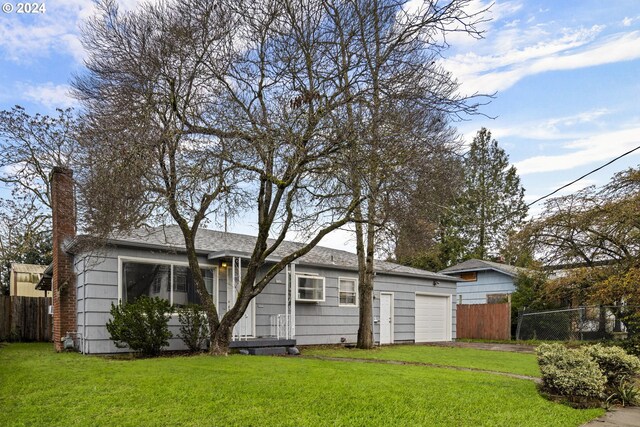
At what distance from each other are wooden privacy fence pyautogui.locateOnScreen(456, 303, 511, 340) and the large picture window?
47.6 feet

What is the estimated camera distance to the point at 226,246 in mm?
14727

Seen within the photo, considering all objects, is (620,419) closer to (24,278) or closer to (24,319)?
(24,319)

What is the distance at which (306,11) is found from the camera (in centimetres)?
937

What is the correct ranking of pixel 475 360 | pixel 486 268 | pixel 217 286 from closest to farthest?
pixel 475 360
pixel 217 286
pixel 486 268

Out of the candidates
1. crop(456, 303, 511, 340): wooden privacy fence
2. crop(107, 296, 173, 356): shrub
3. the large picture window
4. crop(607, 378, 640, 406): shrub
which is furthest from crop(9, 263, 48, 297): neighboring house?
crop(607, 378, 640, 406): shrub

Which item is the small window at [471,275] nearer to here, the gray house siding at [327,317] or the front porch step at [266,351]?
the gray house siding at [327,317]

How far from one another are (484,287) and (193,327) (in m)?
18.5

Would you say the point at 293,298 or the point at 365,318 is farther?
the point at 365,318

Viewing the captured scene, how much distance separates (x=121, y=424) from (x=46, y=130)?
1788 centimetres

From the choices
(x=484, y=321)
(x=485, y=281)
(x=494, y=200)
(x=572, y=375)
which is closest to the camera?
(x=572, y=375)

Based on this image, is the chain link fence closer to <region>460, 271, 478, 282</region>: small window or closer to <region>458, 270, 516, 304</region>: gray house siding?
<region>458, 270, 516, 304</region>: gray house siding

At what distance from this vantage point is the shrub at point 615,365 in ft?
26.9

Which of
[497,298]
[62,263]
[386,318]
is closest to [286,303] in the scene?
[386,318]

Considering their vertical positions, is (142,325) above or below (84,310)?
below
